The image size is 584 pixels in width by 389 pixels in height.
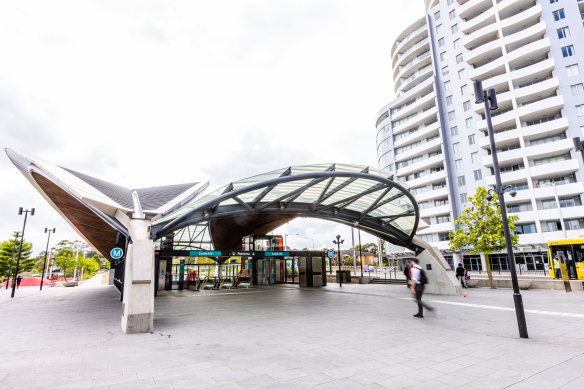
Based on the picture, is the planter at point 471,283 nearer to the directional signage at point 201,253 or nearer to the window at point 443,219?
the directional signage at point 201,253

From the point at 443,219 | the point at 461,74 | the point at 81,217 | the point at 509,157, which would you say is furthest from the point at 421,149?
the point at 81,217

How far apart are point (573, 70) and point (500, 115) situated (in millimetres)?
8879

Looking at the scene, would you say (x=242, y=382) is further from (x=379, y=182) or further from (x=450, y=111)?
(x=450, y=111)

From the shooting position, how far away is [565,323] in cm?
866

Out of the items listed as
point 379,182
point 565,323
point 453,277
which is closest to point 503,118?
point 453,277

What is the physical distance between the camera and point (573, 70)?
37906 millimetres

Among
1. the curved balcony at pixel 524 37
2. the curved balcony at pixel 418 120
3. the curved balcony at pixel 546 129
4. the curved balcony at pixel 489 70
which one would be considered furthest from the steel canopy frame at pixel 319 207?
the curved balcony at pixel 524 37

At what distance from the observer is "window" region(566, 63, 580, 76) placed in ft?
124

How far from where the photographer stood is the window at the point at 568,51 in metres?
38.4

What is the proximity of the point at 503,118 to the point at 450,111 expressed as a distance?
30.9ft

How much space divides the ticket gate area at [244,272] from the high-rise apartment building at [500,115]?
27606 millimetres

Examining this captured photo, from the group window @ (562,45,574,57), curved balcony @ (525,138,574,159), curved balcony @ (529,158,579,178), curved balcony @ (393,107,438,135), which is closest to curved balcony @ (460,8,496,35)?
window @ (562,45,574,57)

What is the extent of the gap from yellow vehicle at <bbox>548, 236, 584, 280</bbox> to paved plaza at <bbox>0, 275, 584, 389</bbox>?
11.4 metres

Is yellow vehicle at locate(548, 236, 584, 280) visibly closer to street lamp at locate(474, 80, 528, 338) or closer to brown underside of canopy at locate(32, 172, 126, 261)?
street lamp at locate(474, 80, 528, 338)
